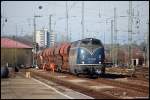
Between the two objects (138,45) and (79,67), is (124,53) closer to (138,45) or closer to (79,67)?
(138,45)

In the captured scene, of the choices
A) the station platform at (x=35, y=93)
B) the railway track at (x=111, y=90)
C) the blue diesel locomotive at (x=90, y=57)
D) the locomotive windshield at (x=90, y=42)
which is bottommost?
the railway track at (x=111, y=90)

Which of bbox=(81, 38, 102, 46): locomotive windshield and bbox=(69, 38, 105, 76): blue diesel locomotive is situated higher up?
bbox=(81, 38, 102, 46): locomotive windshield

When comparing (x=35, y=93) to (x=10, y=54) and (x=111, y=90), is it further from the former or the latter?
(x=10, y=54)

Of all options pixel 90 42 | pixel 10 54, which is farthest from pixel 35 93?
pixel 10 54

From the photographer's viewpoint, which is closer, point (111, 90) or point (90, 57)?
point (111, 90)

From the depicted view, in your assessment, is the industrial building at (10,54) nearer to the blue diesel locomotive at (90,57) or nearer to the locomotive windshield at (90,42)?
the blue diesel locomotive at (90,57)

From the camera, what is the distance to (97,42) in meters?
41.3

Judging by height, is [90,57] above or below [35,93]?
above

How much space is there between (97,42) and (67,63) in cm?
782

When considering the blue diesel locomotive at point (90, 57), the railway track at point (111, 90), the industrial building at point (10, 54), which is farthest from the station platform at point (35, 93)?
the blue diesel locomotive at point (90, 57)

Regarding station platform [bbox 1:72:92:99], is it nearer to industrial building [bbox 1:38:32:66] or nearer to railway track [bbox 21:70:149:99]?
railway track [bbox 21:70:149:99]

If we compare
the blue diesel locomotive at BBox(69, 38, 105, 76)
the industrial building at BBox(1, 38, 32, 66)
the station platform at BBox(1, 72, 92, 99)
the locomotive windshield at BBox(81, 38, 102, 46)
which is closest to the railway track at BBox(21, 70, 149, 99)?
the station platform at BBox(1, 72, 92, 99)

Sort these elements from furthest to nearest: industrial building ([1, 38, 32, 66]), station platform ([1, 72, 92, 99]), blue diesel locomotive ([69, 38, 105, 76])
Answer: blue diesel locomotive ([69, 38, 105, 76]) → industrial building ([1, 38, 32, 66]) → station platform ([1, 72, 92, 99])

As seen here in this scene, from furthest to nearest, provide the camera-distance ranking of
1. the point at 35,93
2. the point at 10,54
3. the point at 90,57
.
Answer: the point at 10,54 → the point at 90,57 → the point at 35,93
